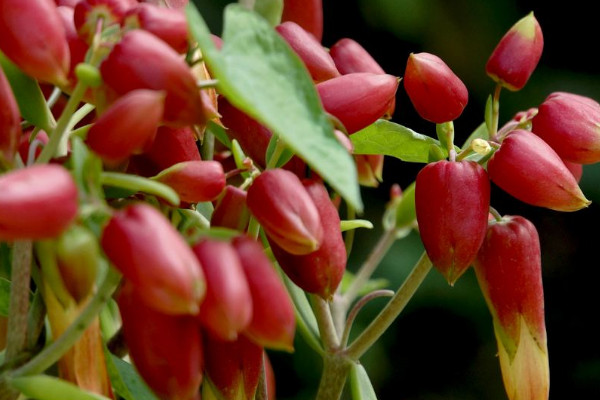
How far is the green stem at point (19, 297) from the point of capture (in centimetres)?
28

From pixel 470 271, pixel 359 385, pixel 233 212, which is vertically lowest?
pixel 470 271

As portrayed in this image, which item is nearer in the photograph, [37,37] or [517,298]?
[37,37]

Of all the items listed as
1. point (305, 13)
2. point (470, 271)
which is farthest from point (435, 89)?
point (470, 271)

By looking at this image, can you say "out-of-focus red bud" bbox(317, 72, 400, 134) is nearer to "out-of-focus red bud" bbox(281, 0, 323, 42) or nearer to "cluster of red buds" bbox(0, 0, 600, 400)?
"cluster of red buds" bbox(0, 0, 600, 400)

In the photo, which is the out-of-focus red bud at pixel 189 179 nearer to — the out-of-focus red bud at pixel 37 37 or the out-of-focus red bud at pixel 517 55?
the out-of-focus red bud at pixel 37 37

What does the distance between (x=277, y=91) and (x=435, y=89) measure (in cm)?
12

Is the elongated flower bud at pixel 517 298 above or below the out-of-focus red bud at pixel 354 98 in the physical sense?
below

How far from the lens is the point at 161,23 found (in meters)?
0.28

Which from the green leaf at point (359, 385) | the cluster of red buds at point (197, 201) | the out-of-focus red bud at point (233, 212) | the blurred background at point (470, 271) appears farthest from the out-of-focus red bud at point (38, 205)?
the blurred background at point (470, 271)

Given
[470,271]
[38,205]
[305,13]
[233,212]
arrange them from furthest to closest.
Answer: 1. [470,271]
2. [305,13]
3. [233,212]
4. [38,205]

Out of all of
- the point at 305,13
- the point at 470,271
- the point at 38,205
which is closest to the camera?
the point at 38,205

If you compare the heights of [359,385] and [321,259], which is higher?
[321,259]

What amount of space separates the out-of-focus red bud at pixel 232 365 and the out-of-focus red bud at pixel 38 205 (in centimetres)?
10

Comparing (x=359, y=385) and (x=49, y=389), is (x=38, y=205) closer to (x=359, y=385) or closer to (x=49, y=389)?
(x=49, y=389)
